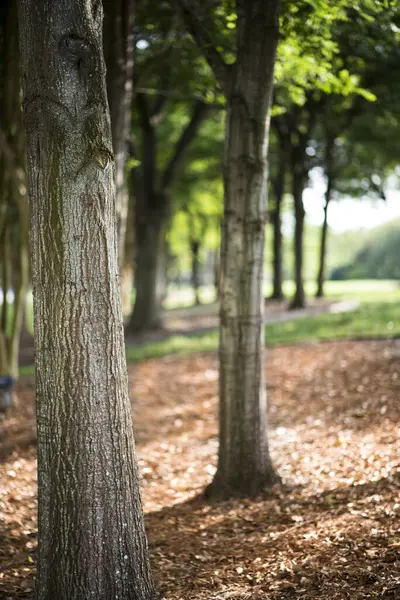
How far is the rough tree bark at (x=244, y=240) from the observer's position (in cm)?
584

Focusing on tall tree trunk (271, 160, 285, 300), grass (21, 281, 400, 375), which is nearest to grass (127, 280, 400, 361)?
grass (21, 281, 400, 375)

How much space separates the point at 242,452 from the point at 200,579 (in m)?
1.75

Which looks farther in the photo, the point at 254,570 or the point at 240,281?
the point at 240,281

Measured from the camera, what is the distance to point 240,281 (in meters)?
6.04

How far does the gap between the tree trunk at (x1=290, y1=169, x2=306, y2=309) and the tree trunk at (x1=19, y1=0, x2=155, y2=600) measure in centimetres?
1842

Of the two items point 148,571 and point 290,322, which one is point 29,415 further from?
point 290,322

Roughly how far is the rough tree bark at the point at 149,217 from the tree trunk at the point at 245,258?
12153 millimetres

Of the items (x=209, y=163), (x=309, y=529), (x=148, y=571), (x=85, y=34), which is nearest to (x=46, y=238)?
(x=85, y=34)

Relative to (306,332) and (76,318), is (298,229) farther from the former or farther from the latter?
(76,318)

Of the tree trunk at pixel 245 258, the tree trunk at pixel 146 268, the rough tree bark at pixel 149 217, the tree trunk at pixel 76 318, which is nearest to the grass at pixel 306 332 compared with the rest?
the tree trunk at pixel 146 268

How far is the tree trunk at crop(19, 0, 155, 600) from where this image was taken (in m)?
3.74

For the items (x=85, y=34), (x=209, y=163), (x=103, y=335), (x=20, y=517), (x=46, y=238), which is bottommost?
(x=20, y=517)

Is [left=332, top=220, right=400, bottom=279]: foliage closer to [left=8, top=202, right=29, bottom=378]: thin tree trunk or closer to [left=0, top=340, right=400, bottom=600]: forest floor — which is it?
[left=0, top=340, right=400, bottom=600]: forest floor

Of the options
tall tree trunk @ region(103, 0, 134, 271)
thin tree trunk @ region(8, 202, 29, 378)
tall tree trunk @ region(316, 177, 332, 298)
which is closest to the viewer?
tall tree trunk @ region(103, 0, 134, 271)
